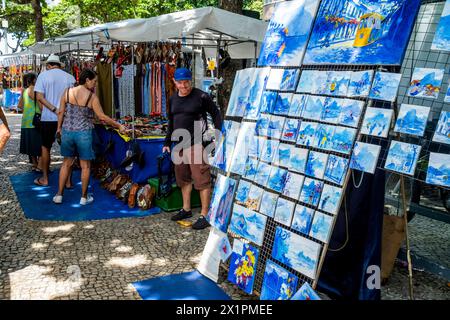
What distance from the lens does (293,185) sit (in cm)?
295

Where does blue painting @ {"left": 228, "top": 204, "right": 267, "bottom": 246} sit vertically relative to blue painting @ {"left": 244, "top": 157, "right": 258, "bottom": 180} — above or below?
below

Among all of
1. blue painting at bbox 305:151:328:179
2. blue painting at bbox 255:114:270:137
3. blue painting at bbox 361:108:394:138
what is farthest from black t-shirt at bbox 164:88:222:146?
blue painting at bbox 361:108:394:138

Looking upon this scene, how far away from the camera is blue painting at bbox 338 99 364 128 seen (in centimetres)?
263

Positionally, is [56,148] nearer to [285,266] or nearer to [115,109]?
[115,109]

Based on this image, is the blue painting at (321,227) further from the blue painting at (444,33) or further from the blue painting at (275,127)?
the blue painting at (444,33)

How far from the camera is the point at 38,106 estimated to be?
661 centimetres

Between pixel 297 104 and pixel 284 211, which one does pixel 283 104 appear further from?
pixel 284 211

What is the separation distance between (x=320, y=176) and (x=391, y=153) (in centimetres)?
48

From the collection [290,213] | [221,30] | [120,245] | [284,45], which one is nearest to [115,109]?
[221,30]

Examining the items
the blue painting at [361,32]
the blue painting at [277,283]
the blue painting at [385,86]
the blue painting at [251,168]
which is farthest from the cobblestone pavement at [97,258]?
the blue painting at [361,32]

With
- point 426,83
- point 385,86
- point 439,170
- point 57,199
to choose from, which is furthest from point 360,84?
point 57,199

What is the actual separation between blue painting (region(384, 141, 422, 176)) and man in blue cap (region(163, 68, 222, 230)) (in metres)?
2.39

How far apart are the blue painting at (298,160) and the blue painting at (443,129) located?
850 millimetres

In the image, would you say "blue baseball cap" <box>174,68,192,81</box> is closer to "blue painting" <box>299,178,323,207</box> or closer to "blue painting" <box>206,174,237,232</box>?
"blue painting" <box>206,174,237,232</box>
